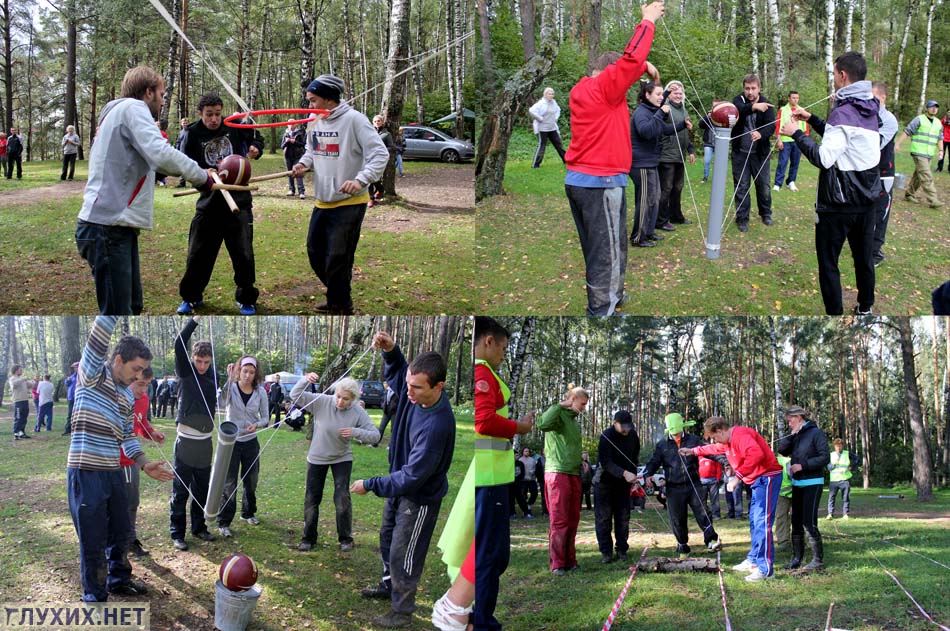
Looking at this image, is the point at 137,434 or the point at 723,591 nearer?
the point at 137,434

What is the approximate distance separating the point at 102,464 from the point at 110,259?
41.3 inches

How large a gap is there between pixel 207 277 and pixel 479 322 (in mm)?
2161

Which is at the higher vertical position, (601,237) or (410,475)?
(601,237)

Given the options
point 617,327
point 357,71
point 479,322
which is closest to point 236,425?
point 479,322

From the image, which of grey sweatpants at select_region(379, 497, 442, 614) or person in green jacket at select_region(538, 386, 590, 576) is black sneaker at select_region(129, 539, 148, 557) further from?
person in green jacket at select_region(538, 386, 590, 576)

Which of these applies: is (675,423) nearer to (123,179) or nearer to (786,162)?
(123,179)

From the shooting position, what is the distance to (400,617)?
362 cm

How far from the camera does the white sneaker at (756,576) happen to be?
13.6 feet

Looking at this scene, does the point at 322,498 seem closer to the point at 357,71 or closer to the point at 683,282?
the point at 683,282

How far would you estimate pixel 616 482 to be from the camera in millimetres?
4215

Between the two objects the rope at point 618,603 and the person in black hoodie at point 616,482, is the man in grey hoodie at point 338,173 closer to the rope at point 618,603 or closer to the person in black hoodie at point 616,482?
Result: the person in black hoodie at point 616,482

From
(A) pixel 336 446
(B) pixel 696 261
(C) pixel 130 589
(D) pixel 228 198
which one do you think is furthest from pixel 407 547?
(B) pixel 696 261

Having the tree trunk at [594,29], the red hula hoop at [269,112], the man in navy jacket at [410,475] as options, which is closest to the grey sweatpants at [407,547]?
the man in navy jacket at [410,475]

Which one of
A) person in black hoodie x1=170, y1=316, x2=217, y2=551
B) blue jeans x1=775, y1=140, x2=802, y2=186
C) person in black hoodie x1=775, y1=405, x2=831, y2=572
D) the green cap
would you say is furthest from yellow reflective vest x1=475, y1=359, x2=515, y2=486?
blue jeans x1=775, y1=140, x2=802, y2=186
